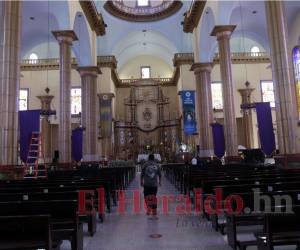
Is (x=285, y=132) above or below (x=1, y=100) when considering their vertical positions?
below

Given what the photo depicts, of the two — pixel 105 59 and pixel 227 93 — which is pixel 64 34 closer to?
pixel 227 93

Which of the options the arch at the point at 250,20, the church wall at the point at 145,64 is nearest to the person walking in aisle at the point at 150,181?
the arch at the point at 250,20

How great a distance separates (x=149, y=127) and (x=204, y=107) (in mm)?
16727

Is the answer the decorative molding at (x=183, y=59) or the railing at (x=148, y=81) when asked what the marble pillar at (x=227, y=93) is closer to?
the decorative molding at (x=183, y=59)

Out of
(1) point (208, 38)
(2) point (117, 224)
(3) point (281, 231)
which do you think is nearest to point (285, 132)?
(2) point (117, 224)

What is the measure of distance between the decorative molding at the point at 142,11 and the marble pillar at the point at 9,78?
2016cm

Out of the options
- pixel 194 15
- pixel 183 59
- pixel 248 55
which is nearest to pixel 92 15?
pixel 194 15

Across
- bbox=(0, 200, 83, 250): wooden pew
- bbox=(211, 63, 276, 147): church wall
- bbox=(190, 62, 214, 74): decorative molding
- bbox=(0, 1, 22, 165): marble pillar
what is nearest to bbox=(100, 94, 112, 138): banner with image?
bbox=(190, 62, 214, 74): decorative molding

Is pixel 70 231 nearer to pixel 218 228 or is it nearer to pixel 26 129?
pixel 218 228

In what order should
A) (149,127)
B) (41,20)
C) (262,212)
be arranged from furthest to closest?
(149,127)
(41,20)
(262,212)

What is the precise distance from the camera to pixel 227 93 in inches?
676

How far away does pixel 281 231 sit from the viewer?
3.79 meters

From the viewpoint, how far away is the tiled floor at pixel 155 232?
503 cm

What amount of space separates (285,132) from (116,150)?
27560 mm
